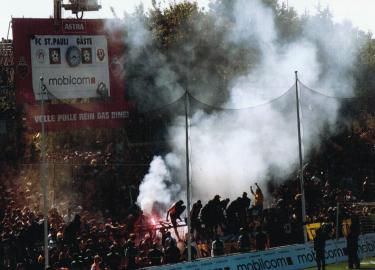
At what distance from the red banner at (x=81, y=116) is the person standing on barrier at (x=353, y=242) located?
11876 millimetres

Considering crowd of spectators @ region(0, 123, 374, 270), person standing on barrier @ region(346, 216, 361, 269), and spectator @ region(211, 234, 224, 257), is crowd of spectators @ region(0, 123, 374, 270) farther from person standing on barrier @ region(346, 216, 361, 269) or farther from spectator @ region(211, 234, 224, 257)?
person standing on barrier @ region(346, 216, 361, 269)

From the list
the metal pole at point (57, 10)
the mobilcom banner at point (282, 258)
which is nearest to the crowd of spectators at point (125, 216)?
the mobilcom banner at point (282, 258)

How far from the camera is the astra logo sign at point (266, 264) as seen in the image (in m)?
21.7

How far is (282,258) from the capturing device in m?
22.8

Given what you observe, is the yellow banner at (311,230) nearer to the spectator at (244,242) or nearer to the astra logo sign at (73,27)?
the spectator at (244,242)

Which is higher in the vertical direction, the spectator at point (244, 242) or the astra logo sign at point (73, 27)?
the astra logo sign at point (73, 27)

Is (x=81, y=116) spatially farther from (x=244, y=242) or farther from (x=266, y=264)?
(x=266, y=264)

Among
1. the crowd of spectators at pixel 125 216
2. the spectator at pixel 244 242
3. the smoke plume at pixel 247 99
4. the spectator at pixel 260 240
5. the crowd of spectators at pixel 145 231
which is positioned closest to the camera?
the crowd of spectators at pixel 145 231

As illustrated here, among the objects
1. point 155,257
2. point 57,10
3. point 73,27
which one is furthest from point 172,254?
point 57,10

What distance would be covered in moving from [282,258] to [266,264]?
0.74m

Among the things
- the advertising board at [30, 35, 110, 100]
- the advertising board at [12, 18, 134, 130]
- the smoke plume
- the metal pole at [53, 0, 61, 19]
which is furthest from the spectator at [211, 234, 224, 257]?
the metal pole at [53, 0, 61, 19]

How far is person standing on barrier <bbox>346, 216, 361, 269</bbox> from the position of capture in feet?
75.0

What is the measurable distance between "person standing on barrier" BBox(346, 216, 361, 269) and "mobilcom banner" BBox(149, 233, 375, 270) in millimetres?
1086

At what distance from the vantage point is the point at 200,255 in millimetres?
23609
